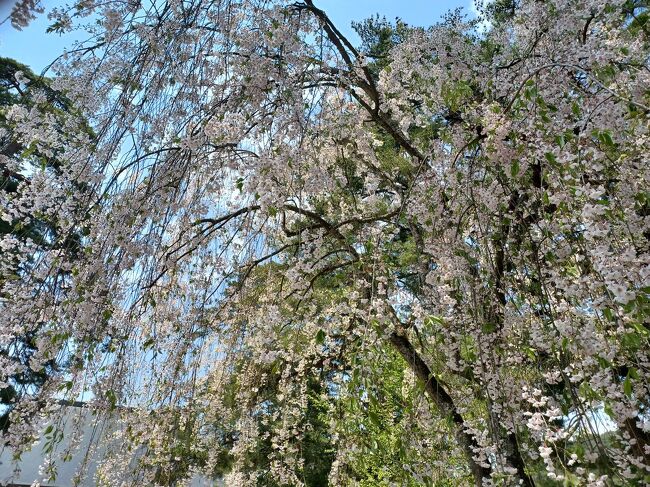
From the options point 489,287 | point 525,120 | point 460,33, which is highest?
point 460,33

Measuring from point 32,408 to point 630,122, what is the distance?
8.15 ft

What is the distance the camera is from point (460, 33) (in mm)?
3543

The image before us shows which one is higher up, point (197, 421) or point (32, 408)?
point (197, 421)

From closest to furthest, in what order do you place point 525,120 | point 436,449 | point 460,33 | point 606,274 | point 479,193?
point 606,274
point 525,120
point 479,193
point 436,449
point 460,33

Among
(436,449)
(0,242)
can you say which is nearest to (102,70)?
(0,242)

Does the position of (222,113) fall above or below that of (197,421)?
above

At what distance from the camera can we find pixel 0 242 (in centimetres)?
211

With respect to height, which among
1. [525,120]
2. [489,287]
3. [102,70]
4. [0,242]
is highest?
[102,70]

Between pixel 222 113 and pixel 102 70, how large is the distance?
509mm

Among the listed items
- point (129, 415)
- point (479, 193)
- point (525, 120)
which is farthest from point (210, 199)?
point (525, 120)

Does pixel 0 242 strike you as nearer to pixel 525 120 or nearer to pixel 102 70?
pixel 102 70

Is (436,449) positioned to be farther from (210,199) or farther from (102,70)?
(102,70)

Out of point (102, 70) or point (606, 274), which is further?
point (102, 70)

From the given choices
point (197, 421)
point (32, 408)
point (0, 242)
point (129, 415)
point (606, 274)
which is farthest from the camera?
point (197, 421)
